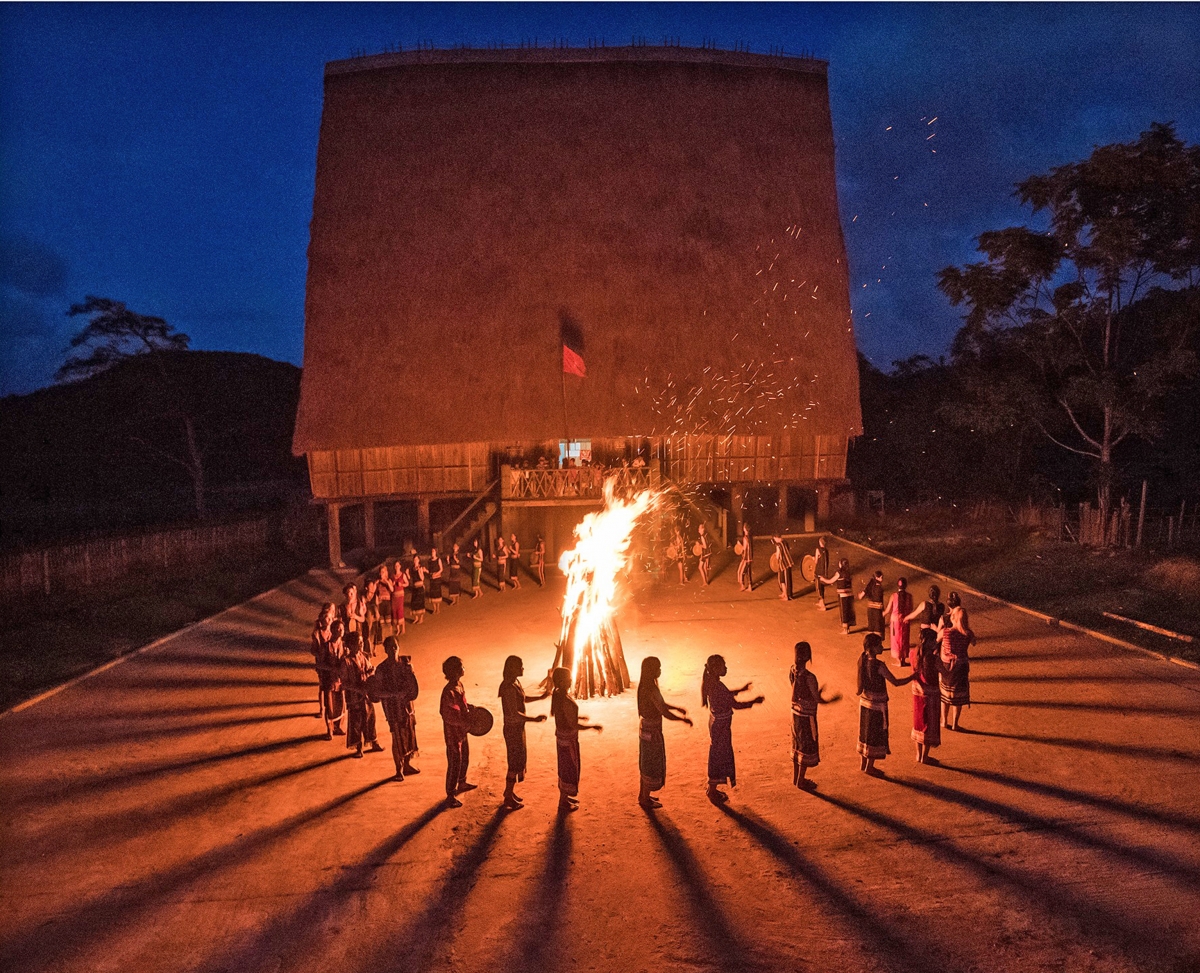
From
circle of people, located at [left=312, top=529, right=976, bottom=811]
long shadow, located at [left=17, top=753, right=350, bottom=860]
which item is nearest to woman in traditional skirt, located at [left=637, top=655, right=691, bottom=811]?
circle of people, located at [left=312, top=529, right=976, bottom=811]

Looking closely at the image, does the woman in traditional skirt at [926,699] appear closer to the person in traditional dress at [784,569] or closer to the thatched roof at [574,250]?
the person in traditional dress at [784,569]

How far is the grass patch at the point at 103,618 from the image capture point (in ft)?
40.1

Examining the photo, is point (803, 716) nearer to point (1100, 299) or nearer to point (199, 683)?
point (199, 683)

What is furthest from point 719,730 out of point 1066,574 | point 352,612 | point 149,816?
point 1066,574

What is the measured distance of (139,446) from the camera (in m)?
44.3

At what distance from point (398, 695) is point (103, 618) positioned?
11.1 metres

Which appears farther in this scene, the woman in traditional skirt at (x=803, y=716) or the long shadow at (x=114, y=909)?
the woman in traditional skirt at (x=803, y=716)

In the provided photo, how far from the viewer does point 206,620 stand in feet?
50.9

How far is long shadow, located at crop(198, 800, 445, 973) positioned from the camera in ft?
16.8

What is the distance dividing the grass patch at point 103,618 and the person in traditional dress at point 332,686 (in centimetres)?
489

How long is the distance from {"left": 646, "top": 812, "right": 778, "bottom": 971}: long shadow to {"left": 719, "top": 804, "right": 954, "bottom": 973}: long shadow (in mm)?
679

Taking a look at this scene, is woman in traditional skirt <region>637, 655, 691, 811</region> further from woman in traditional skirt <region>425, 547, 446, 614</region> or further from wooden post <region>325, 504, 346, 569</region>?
wooden post <region>325, 504, 346, 569</region>

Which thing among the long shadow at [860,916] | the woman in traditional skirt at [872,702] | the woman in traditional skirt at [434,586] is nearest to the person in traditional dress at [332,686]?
the long shadow at [860,916]

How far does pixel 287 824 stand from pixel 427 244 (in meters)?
17.8
